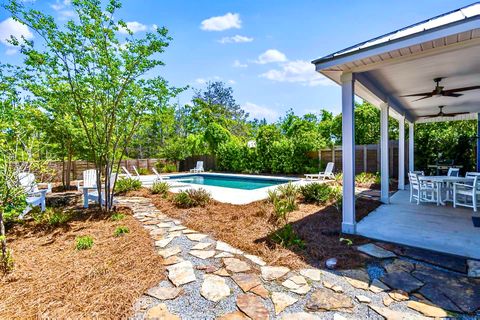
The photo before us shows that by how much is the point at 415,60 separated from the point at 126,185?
894 cm

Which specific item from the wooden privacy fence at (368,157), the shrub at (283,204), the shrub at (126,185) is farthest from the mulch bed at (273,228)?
the wooden privacy fence at (368,157)

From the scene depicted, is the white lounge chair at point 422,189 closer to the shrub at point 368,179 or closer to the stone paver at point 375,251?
the stone paver at point 375,251

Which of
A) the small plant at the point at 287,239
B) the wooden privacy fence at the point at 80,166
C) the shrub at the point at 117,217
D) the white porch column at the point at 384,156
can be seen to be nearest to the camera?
the small plant at the point at 287,239

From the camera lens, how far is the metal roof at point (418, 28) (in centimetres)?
301

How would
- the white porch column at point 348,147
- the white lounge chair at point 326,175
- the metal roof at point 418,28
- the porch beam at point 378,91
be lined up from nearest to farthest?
the metal roof at point 418,28 → the white porch column at point 348,147 → the porch beam at point 378,91 → the white lounge chair at point 326,175

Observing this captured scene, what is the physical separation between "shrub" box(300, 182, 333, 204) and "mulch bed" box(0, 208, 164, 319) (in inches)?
162

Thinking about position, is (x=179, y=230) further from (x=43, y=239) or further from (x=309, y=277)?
(x=309, y=277)

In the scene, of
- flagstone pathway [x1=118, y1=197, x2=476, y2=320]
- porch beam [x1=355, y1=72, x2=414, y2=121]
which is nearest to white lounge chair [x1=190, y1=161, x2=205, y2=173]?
porch beam [x1=355, y1=72, x2=414, y2=121]

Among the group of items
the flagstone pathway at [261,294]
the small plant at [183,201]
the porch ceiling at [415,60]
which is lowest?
the flagstone pathway at [261,294]

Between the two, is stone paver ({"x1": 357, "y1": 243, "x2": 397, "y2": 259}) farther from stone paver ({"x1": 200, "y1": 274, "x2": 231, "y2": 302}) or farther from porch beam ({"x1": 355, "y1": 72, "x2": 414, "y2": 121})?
porch beam ({"x1": 355, "y1": 72, "x2": 414, "y2": 121})

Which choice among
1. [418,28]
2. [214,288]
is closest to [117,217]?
[214,288]

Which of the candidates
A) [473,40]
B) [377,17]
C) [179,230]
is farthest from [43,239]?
[377,17]

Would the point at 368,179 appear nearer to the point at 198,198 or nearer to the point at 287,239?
the point at 198,198

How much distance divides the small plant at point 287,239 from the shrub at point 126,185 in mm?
6807
